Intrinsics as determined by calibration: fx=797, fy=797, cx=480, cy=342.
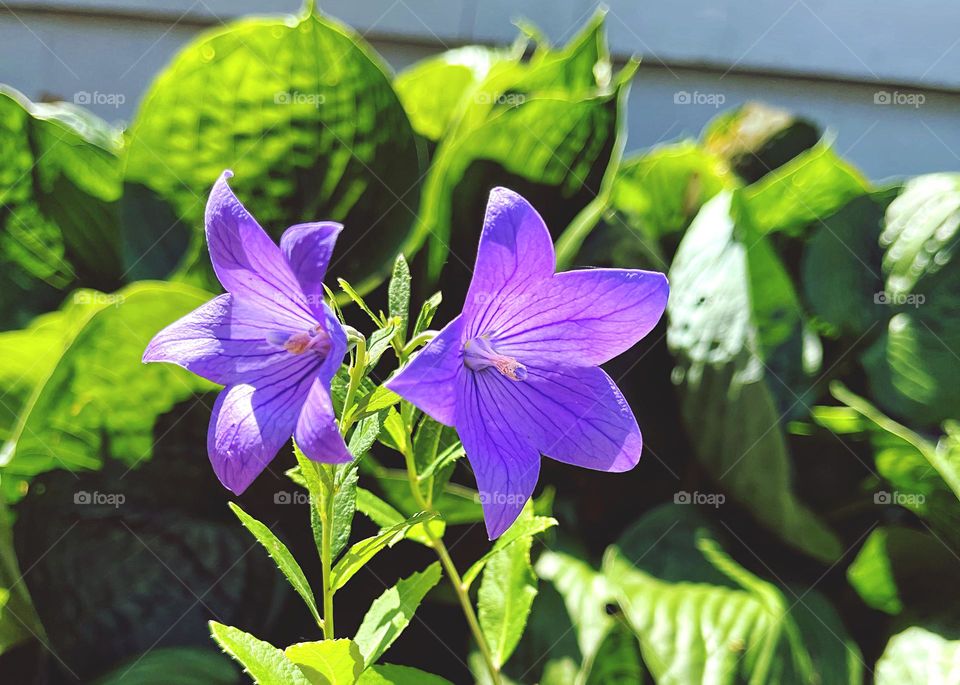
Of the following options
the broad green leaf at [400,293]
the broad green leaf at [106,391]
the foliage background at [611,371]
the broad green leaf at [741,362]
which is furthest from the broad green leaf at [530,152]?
the broad green leaf at [400,293]

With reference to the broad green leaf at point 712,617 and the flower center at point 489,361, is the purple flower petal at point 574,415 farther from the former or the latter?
the broad green leaf at point 712,617

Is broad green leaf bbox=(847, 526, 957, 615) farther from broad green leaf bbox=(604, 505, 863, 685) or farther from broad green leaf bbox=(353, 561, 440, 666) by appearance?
broad green leaf bbox=(353, 561, 440, 666)

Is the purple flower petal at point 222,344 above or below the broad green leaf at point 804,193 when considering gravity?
below

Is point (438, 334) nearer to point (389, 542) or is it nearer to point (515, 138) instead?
point (389, 542)

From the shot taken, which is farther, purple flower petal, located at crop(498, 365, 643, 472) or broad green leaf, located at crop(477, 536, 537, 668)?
broad green leaf, located at crop(477, 536, 537, 668)

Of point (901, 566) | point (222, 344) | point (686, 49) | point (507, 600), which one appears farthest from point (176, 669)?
point (686, 49)

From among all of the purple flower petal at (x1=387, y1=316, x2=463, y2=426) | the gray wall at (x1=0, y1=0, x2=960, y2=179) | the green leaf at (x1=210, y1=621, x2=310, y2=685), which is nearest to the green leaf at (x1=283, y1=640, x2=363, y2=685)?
the green leaf at (x1=210, y1=621, x2=310, y2=685)

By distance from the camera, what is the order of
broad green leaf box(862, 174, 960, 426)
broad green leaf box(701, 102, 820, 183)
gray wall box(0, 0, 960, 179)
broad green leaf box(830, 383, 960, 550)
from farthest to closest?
gray wall box(0, 0, 960, 179) → broad green leaf box(701, 102, 820, 183) → broad green leaf box(862, 174, 960, 426) → broad green leaf box(830, 383, 960, 550)
